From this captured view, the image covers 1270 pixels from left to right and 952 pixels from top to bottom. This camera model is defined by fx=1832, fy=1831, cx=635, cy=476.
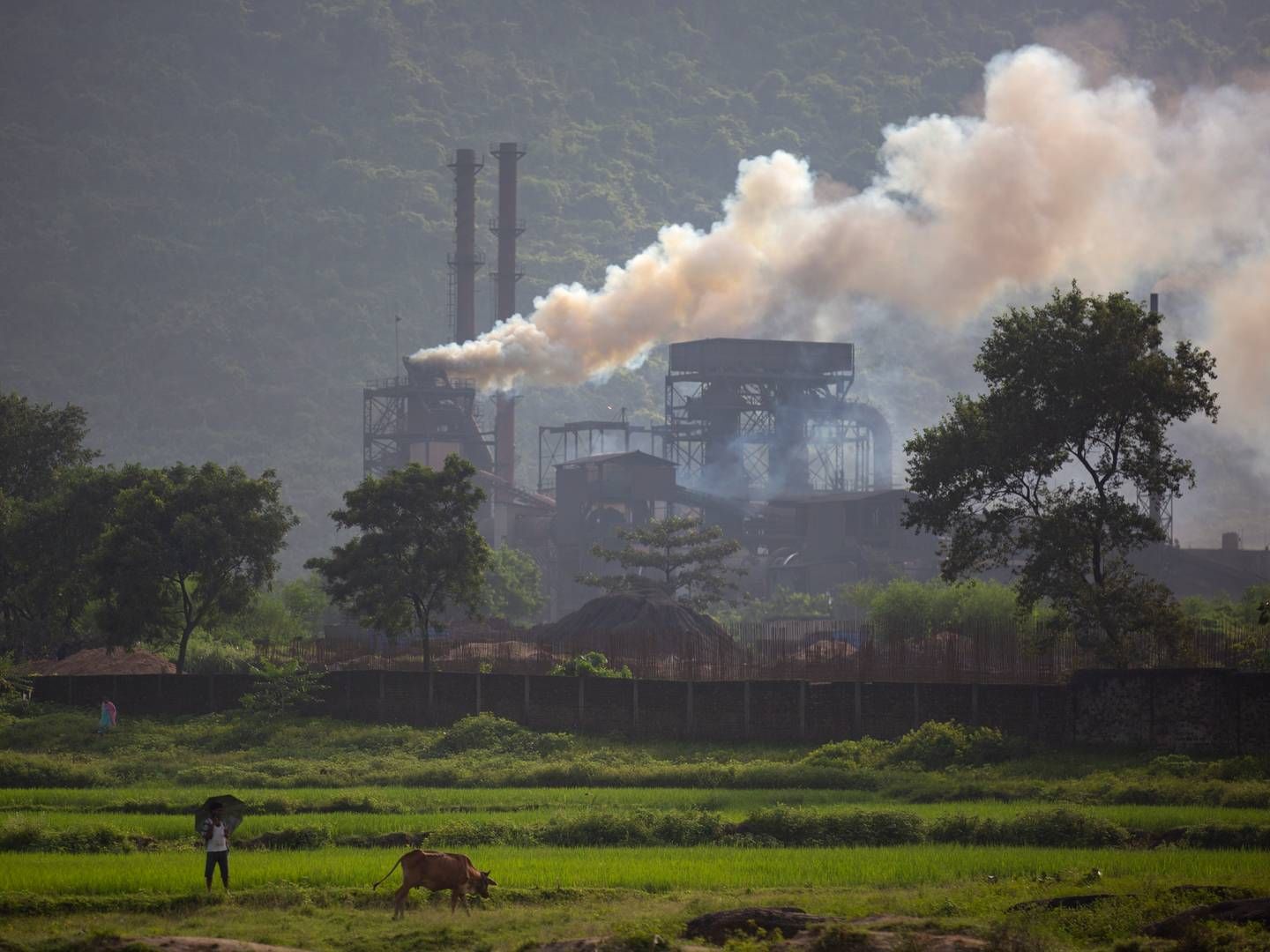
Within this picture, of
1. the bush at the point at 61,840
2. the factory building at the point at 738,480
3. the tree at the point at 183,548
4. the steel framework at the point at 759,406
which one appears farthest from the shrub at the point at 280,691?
the steel framework at the point at 759,406

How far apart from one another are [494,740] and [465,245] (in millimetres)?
127182

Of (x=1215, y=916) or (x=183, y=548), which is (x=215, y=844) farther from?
(x=183, y=548)

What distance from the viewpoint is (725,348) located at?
142 meters

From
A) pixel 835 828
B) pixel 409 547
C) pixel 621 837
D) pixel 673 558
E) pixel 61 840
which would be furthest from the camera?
pixel 673 558

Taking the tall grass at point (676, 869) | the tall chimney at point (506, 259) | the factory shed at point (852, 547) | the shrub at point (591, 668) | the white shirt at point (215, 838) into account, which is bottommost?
the tall grass at point (676, 869)

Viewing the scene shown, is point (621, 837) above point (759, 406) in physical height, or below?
below

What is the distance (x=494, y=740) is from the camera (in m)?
53.5

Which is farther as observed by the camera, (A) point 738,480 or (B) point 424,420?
(B) point 424,420

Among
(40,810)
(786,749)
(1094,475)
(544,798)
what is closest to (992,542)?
(1094,475)

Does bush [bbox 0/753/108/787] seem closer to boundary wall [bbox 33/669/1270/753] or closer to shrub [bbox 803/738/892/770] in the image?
boundary wall [bbox 33/669/1270/753]

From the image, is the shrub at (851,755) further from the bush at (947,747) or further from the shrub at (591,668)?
the shrub at (591,668)

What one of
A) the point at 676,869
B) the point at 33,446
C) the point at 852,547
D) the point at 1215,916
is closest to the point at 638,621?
the point at 33,446

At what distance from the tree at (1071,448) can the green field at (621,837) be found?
723 centimetres

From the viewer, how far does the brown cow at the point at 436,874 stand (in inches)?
1081
